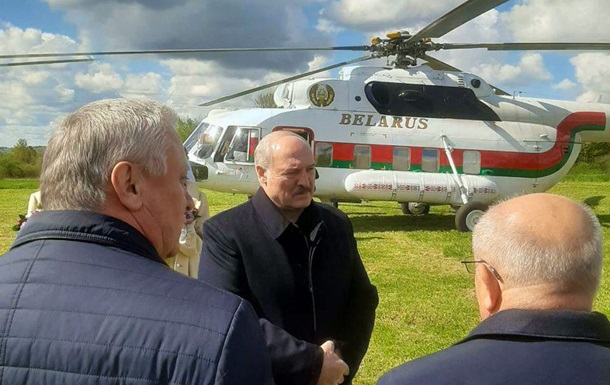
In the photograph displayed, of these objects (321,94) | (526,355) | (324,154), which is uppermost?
(321,94)

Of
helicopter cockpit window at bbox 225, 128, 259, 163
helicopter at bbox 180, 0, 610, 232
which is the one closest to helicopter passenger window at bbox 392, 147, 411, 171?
helicopter at bbox 180, 0, 610, 232

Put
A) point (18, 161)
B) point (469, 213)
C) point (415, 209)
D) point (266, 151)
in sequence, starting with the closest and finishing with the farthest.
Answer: point (266, 151)
point (469, 213)
point (415, 209)
point (18, 161)

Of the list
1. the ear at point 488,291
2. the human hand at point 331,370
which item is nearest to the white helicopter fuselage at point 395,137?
the human hand at point 331,370

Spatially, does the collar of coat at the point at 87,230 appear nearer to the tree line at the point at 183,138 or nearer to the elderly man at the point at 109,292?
the elderly man at the point at 109,292

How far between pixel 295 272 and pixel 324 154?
862 cm

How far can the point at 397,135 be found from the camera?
11.0 metres

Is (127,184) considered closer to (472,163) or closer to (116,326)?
(116,326)

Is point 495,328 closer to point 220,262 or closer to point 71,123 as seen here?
point 71,123

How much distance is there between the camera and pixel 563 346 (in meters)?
1.27

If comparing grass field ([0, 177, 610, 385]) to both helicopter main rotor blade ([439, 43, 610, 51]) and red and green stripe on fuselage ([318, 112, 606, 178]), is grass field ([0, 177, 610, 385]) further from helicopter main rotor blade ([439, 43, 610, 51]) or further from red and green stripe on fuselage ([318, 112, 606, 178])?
helicopter main rotor blade ([439, 43, 610, 51])

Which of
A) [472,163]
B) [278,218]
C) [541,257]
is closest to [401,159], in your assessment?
[472,163]

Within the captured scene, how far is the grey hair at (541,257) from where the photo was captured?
132cm

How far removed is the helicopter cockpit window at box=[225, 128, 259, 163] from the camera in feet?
34.9

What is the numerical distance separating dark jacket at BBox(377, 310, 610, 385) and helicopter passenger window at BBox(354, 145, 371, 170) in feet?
31.6
